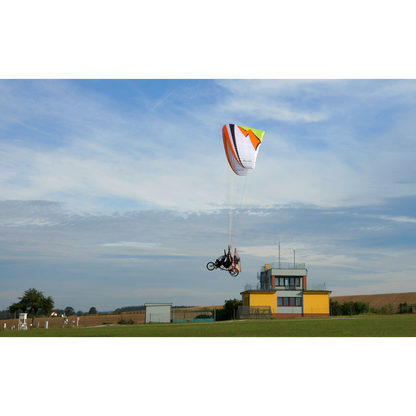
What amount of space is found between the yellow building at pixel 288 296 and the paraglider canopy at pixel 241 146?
31224 millimetres

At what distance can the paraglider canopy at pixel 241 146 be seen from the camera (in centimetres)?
1888

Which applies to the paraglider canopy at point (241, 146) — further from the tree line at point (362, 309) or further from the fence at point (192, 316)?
the tree line at point (362, 309)

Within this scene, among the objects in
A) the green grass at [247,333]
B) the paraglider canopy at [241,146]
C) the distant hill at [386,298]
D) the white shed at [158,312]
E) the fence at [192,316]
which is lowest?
the distant hill at [386,298]

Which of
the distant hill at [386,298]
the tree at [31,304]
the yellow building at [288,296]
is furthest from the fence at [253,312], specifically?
the distant hill at [386,298]

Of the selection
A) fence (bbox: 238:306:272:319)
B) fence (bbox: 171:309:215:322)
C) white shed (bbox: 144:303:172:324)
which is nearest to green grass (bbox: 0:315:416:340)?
white shed (bbox: 144:303:172:324)

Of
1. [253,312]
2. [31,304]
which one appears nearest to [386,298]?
[253,312]

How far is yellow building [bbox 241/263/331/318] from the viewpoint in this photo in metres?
48.2

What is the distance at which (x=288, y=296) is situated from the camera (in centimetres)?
4947

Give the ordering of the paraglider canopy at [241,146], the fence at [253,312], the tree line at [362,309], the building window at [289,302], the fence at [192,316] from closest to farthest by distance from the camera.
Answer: the paraglider canopy at [241,146] < the fence at [192,316] < the fence at [253,312] < the tree line at [362,309] < the building window at [289,302]

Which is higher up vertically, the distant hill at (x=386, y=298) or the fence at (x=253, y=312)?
the fence at (x=253, y=312)

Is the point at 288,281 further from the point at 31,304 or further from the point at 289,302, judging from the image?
the point at 31,304
